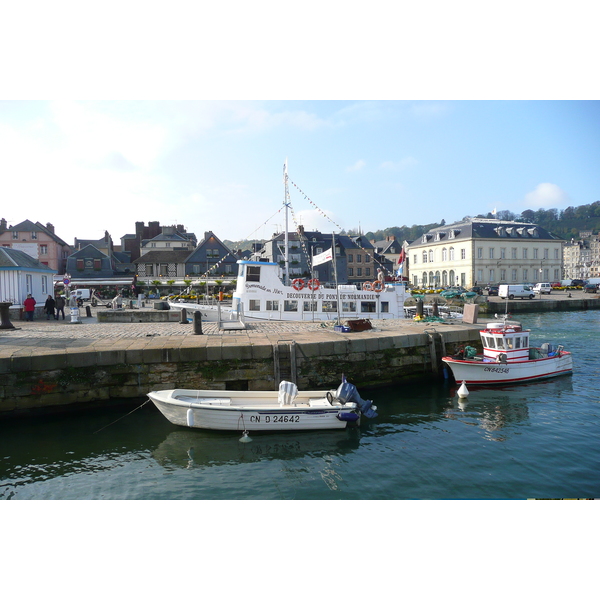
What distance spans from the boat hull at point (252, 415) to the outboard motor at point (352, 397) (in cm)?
23

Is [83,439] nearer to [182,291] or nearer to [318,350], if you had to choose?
[318,350]

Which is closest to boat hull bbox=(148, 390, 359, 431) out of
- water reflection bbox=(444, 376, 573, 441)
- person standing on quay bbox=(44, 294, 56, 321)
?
water reflection bbox=(444, 376, 573, 441)

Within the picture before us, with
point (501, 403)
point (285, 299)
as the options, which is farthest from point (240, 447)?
point (285, 299)

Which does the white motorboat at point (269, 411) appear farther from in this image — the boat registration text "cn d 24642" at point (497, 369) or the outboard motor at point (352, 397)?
the boat registration text "cn d 24642" at point (497, 369)

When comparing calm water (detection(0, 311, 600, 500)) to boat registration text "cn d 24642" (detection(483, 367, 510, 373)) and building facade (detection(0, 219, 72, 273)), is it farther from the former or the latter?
building facade (detection(0, 219, 72, 273))

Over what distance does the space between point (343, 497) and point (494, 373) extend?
10.3 metres

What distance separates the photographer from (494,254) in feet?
223

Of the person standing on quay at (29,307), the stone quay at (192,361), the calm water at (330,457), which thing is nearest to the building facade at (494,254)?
the stone quay at (192,361)

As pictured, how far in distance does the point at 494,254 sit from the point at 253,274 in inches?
2167

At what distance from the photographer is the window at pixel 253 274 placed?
2374cm

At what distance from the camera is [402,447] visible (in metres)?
10.8

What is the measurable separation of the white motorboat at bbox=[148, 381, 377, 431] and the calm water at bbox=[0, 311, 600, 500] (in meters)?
0.31

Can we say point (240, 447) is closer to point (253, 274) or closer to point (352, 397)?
point (352, 397)

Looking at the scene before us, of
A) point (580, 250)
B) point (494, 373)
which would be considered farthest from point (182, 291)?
point (580, 250)
